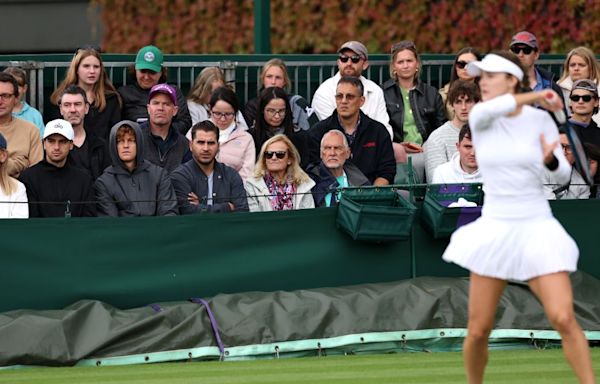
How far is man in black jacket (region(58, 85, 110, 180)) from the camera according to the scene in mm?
12172

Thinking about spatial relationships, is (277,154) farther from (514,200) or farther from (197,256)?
(514,200)

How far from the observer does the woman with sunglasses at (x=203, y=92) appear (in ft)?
43.4

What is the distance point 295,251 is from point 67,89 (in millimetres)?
2364

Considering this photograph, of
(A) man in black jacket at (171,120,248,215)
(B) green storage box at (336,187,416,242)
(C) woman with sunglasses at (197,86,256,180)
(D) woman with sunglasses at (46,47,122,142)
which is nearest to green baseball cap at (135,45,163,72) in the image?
(D) woman with sunglasses at (46,47,122,142)

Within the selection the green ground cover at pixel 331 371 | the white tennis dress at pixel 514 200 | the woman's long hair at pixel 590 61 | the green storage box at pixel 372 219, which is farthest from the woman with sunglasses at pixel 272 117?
the white tennis dress at pixel 514 200

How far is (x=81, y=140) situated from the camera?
12.3 meters

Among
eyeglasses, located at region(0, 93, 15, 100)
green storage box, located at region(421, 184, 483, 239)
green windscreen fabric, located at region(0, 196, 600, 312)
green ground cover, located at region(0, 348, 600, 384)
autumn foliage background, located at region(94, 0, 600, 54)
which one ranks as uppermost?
autumn foliage background, located at region(94, 0, 600, 54)

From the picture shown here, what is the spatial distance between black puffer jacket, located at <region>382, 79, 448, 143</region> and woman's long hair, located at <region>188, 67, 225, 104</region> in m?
1.52

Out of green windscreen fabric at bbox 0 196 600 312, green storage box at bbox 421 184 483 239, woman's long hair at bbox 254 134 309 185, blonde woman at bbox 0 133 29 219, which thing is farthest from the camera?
woman's long hair at bbox 254 134 309 185

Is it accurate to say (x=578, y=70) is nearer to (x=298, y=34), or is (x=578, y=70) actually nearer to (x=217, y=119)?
(x=217, y=119)

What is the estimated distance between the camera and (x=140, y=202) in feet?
37.4

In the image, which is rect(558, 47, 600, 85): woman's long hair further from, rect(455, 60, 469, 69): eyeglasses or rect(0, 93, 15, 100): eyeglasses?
rect(0, 93, 15, 100): eyeglasses

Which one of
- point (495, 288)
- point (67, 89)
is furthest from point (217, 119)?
point (495, 288)

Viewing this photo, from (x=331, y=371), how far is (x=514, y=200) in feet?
8.07
